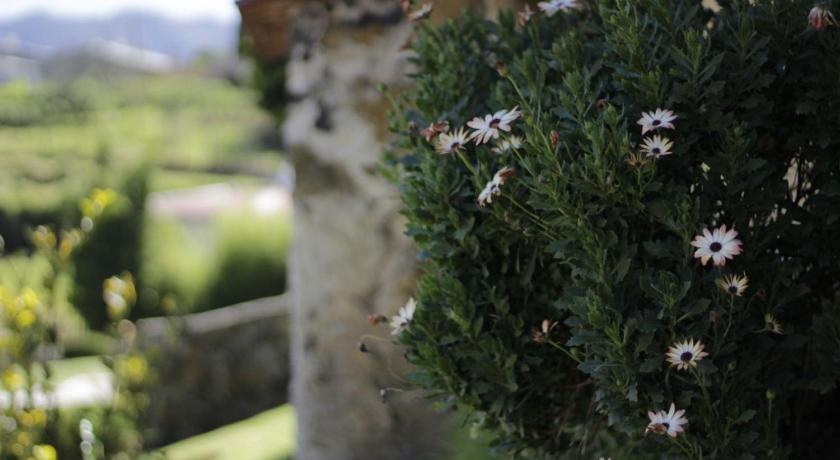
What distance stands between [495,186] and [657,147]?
0.29 metres

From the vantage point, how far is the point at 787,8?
182cm

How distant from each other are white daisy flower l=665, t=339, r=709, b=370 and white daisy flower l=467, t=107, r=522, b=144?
19.1 inches

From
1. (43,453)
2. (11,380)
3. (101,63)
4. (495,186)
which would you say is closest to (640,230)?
(495,186)

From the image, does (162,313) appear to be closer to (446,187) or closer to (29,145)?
(446,187)

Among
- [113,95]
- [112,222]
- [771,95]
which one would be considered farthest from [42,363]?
[113,95]

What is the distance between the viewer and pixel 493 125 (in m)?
1.79

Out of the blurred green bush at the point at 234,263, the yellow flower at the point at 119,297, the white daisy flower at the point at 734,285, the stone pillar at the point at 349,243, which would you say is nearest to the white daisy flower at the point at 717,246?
the white daisy flower at the point at 734,285

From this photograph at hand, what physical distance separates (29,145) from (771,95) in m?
21.4

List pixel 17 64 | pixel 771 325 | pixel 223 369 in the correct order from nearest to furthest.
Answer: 1. pixel 771 325
2. pixel 223 369
3. pixel 17 64

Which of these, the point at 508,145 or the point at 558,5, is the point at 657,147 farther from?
the point at 558,5

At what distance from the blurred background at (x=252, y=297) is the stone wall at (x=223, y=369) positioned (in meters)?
0.01

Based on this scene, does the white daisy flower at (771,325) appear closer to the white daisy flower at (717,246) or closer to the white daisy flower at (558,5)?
the white daisy flower at (717,246)

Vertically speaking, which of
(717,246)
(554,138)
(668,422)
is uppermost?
(554,138)

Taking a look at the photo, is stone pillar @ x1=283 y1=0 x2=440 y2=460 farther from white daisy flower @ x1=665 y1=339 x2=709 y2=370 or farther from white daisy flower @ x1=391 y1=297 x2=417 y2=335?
white daisy flower @ x1=665 y1=339 x2=709 y2=370
